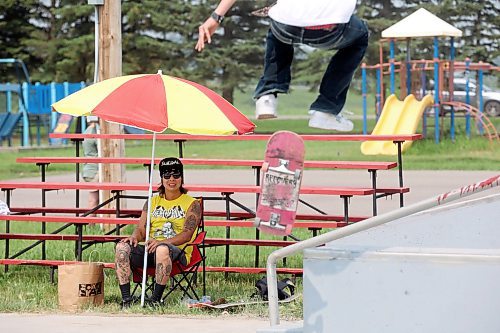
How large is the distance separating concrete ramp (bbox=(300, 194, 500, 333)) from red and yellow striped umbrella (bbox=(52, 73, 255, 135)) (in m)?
3.55

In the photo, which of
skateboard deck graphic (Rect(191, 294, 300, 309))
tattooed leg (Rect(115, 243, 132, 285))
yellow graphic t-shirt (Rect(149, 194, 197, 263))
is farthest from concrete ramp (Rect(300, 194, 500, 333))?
yellow graphic t-shirt (Rect(149, 194, 197, 263))

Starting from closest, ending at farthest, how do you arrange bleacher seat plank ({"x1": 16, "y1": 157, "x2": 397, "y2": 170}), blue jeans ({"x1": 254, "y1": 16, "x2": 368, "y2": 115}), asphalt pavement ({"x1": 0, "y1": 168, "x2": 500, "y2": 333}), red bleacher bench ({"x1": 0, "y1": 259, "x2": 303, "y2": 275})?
blue jeans ({"x1": 254, "y1": 16, "x2": 368, "y2": 115}) → asphalt pavement ({"x1": 0, "y1": 168, "x2": 500, "y2": 333}) → bleacher seat plank ({"x1": 16, "y1": 157, "x2": 397, "y2": 170}) → red bleacher bench ({"x1": 0, "y1": 259, "x2": 303, "y2": 275})

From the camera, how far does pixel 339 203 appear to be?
56.0ft

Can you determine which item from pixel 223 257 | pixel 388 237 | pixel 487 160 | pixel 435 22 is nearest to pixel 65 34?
pixel 435 22

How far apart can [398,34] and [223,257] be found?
20.2 meters

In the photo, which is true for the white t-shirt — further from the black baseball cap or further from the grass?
the black baseball cap

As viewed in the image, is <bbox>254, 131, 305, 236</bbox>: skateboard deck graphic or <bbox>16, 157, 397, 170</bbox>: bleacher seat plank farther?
<bbox>16, 157, 397, 170</bbox>: bleacher seat plank

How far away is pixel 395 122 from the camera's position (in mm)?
28766

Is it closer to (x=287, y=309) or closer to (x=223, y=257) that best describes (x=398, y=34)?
(x=223, y=257)

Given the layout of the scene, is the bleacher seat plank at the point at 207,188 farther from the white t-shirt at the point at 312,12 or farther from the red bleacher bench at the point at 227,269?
the white t-shirt at the point at 312,12

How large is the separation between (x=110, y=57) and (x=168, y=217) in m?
4.29

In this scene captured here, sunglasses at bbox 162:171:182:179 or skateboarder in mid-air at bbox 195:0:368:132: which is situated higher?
skateboarder in mid-air at bbox 195:0:368:132

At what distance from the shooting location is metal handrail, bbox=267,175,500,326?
494cm

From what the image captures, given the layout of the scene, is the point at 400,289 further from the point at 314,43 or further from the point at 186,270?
the point at 186,270
